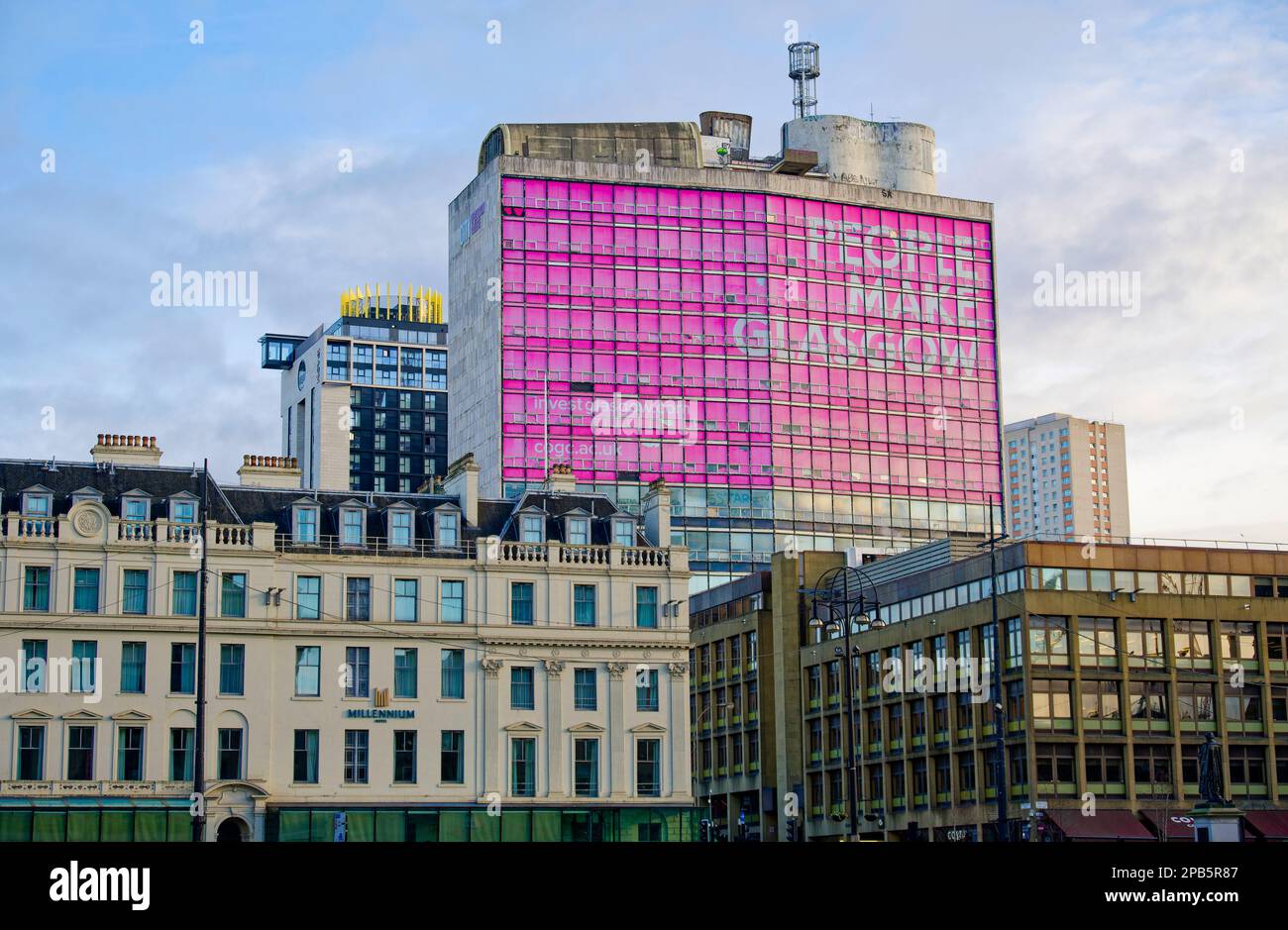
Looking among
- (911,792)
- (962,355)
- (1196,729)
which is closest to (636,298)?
(962,355)

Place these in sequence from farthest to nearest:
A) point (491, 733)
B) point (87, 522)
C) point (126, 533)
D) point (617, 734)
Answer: point (617, 734) → point (491, 733) → point (126, 533) → point (87, 522)

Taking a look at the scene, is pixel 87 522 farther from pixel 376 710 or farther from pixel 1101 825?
pixel 1101 825

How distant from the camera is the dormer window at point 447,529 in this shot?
265 feet

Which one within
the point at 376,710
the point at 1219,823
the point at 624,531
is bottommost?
the point at 1219,823

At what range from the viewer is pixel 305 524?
259 feet

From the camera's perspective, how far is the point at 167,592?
7462 centimetres

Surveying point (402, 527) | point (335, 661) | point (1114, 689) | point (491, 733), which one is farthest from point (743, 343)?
point (335, 661)

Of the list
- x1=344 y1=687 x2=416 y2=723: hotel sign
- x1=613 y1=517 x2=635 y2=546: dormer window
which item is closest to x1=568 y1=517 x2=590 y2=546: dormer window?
x1=613 y1=517 x2=635 y2=546: dormer window

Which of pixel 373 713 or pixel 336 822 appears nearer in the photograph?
pixel 336 822

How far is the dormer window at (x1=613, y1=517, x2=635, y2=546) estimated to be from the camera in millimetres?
83062

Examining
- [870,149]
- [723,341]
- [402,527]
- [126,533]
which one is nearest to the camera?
[126,533]

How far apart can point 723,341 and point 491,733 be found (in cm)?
9009

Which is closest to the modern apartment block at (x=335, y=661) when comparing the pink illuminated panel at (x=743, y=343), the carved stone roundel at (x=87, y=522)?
the carved stone roundel at (x=87, y=522)
